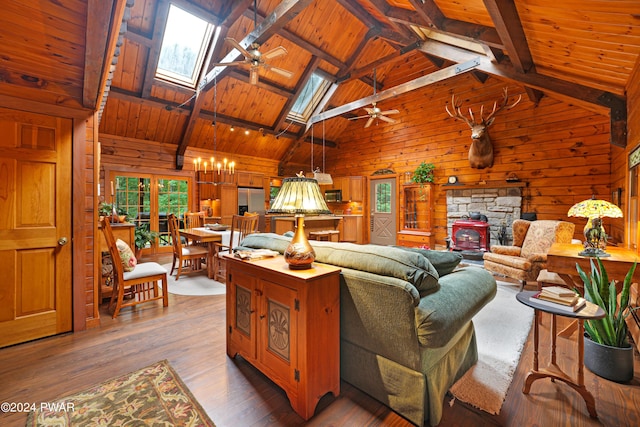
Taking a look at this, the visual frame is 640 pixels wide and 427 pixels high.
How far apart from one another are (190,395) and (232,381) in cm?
27

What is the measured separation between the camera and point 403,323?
4.80 ft

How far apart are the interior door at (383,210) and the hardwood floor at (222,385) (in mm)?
5195

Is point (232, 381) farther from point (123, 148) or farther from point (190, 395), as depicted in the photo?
point (123, 148)

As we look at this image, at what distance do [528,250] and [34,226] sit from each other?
603 cm

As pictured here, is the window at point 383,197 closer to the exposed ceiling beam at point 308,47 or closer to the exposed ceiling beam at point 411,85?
the exposed ceiling beam at point 411,85

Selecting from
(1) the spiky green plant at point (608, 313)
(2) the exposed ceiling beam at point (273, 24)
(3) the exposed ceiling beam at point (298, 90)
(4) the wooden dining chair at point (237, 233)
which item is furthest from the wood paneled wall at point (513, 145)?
(4) the wooden dining chair at point (237, 233)

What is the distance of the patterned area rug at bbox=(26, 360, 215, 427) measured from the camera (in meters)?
1.51

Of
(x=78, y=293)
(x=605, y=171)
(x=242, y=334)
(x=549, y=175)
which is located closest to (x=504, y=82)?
(x=549, y=175)

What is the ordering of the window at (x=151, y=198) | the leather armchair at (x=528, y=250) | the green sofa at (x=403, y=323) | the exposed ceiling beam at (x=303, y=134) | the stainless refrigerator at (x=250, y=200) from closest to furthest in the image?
1. the green sofa at (x=403, y=323)
2. the leather armchair at (x=528, y=250)
3. the window at (x=151, y=198)
4. the exposed ceiling beam at (x=303, y=134)
5. the stainless refrigerator at (x=250, y=200)

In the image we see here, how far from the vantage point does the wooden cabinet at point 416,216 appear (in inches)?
272

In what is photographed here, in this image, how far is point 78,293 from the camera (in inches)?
103

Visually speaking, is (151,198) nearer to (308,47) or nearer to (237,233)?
(237,233)

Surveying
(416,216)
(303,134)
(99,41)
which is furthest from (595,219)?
(303,134)

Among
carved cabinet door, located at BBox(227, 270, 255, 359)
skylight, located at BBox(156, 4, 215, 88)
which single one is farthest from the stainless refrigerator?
carved cabinet door, located at BBox(227, 270, 255, 359)
